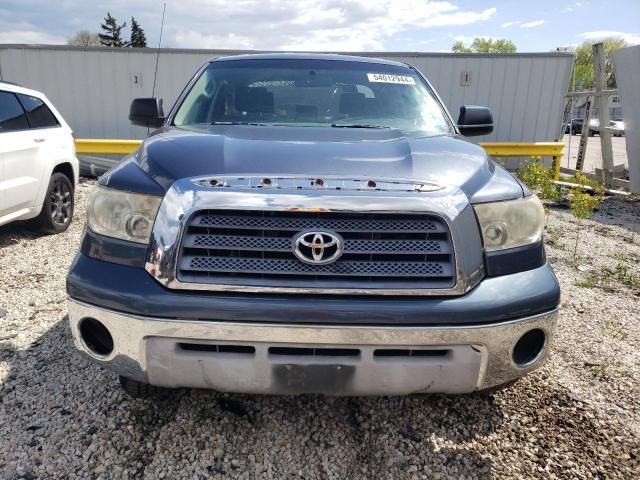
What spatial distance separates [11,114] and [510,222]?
5.06m

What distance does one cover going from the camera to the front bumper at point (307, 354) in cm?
183

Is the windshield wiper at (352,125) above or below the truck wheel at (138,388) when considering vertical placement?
above

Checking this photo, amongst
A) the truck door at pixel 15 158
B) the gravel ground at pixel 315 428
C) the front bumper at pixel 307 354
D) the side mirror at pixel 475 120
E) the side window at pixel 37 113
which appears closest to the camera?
the front bumper at pixel 307 354

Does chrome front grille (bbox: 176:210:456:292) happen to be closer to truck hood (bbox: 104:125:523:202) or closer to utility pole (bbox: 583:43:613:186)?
truck hood (bbox: 104:125:523:202)

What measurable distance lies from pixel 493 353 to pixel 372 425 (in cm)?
84

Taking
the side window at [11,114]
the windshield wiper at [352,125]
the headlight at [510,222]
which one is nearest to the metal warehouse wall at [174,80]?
the side window at [11,114]

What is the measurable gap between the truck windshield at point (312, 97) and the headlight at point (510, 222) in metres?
0.96

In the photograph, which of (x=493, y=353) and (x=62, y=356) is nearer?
(x=493, y=353)

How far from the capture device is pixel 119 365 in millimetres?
1956

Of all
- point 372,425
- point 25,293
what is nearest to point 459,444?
point 372,425

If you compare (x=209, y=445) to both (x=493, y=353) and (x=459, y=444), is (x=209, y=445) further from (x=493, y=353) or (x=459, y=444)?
(x=493, y=353)

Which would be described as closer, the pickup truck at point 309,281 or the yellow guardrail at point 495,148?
the pickup truck at point 309,281

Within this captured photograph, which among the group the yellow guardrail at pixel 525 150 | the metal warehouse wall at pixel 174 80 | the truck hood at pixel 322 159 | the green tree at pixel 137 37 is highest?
the green tree at pixel 137 37

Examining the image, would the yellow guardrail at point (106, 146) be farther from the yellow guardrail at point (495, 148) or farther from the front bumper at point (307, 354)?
the front bumper at point (307, 354)
